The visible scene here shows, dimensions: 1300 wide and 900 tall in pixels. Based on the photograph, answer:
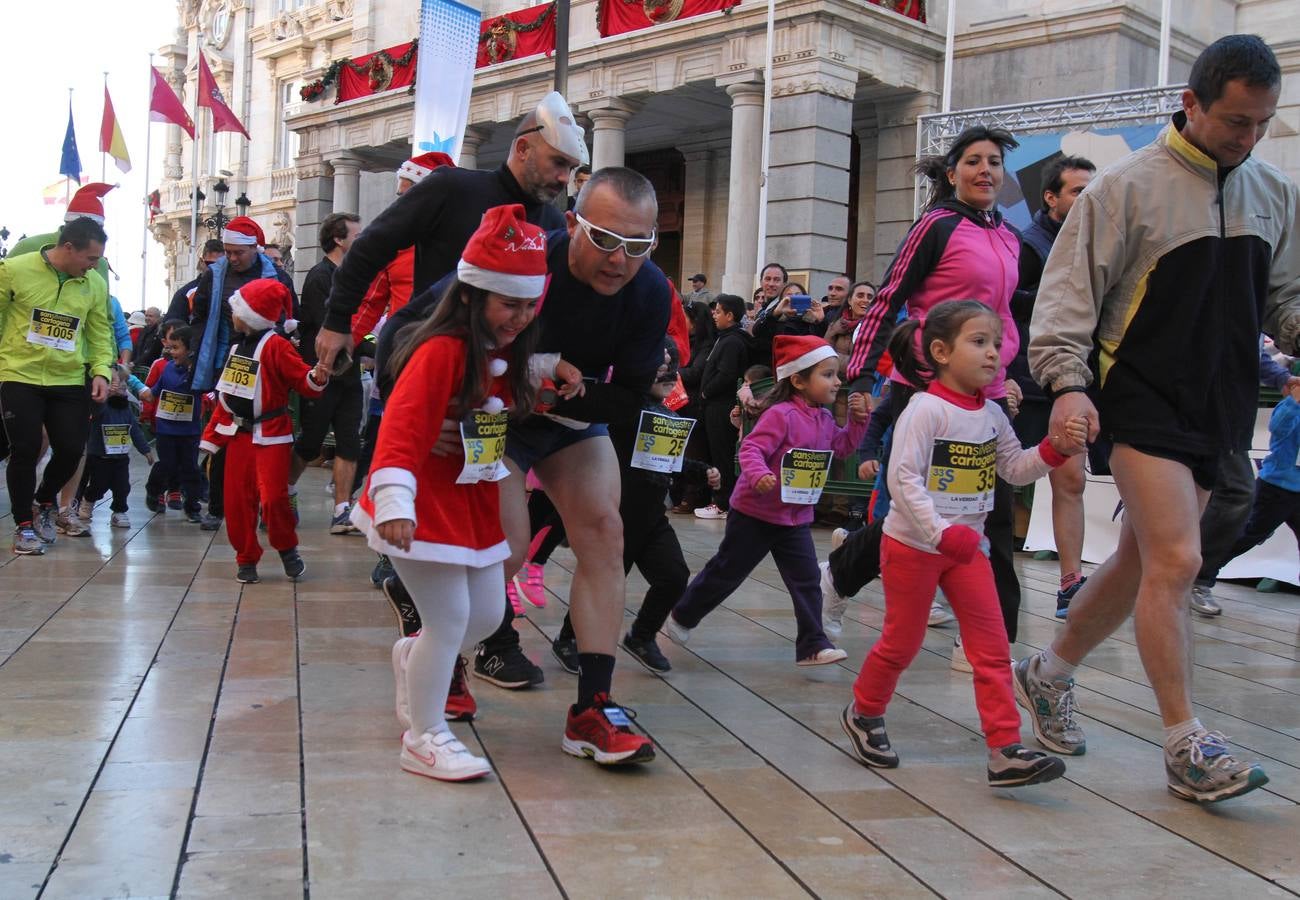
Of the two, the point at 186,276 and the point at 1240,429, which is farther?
the point at 186,276

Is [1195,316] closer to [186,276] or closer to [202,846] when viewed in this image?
[202,846]

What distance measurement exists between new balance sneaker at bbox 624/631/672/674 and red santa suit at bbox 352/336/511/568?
165 centimetres

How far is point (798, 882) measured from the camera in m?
3.11

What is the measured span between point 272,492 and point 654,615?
2.93 meters

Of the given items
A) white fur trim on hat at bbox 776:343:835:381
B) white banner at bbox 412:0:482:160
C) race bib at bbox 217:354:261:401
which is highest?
white banner at bbox 412:0:482:160

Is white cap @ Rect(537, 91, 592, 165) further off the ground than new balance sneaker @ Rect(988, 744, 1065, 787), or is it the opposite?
white cap @ Rect(537, 91, 592, 165)

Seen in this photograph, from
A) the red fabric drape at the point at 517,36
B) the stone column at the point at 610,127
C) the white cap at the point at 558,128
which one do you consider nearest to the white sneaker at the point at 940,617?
the white cap at the point at 558,128

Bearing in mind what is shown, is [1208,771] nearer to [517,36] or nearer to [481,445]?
[481,445]

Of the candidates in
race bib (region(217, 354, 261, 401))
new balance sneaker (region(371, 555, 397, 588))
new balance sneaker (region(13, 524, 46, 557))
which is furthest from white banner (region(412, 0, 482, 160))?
new balance sneaker (region(371, 555, 397, 588))

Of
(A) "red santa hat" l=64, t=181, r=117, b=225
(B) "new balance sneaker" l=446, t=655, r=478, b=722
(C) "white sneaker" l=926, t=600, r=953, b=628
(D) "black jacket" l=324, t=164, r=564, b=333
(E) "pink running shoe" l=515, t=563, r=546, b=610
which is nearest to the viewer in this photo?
(B) "new balance sneaker" l=446, t=655, r=478, b=722

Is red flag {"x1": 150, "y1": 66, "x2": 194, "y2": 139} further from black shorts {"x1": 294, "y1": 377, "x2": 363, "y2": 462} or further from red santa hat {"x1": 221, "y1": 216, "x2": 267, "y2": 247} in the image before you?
black shorts {"x1": 294, "y1": 377, "x2": 363, "y2": 462}

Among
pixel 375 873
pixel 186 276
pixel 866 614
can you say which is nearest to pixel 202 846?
pixel 375 873

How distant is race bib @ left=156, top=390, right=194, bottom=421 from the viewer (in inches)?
403

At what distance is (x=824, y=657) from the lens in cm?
562
